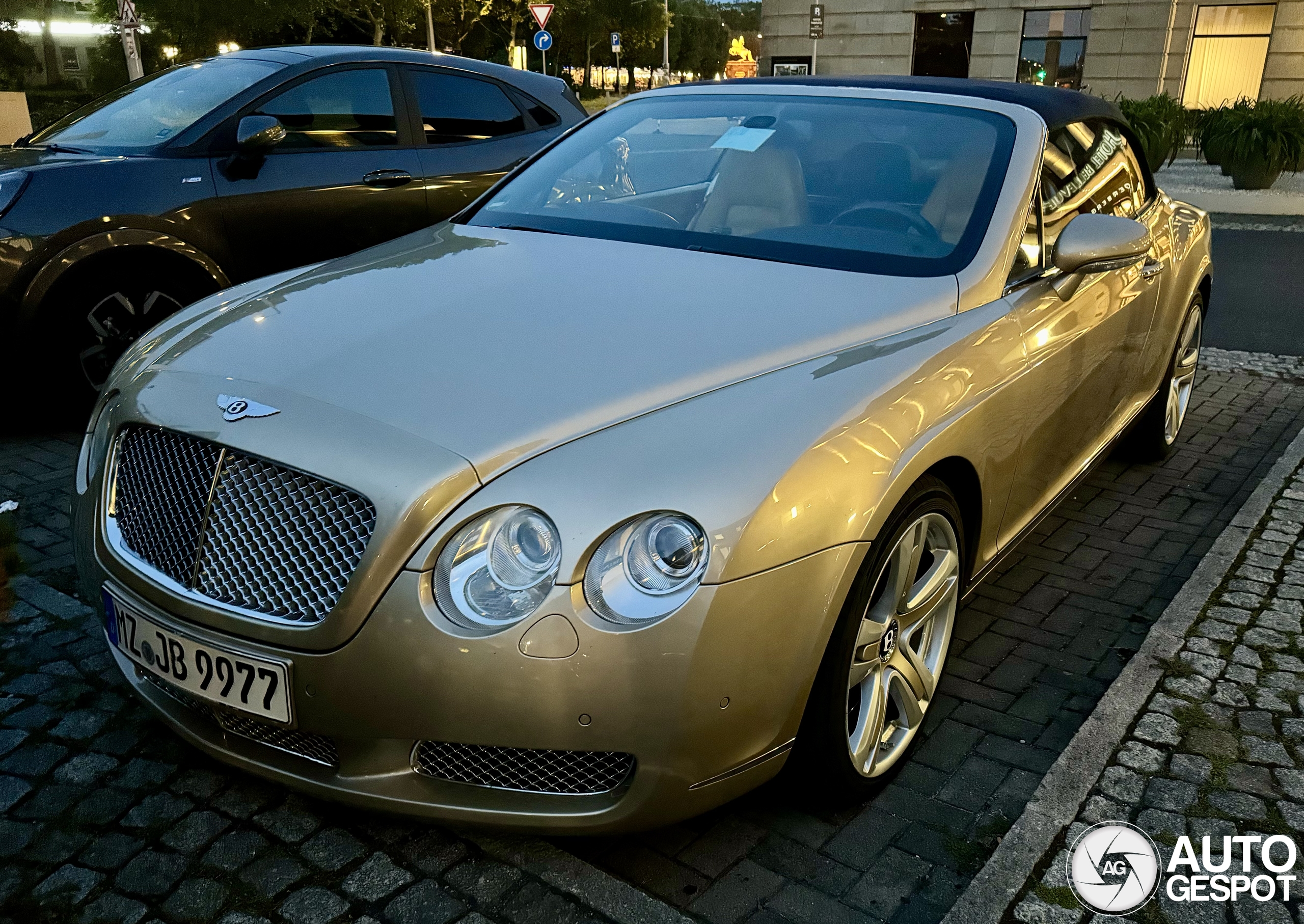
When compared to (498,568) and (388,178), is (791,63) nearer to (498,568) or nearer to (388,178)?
(388,178)

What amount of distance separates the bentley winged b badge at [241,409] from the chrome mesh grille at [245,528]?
0.25ft

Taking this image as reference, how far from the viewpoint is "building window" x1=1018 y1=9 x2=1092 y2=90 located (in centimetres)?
2766

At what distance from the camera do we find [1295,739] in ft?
9.45

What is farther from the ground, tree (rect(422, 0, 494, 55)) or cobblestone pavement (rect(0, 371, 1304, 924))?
tree (rect(422, 0, 494, 55))

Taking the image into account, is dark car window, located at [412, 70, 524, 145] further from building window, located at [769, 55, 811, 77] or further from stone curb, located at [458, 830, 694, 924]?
building window, located at [769, 55, 811, 77]

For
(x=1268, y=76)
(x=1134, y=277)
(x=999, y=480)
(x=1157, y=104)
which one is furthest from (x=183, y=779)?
(x=1268, y=76)

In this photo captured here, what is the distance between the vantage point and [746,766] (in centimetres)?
217

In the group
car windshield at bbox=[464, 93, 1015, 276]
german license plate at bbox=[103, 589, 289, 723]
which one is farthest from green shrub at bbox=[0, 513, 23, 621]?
car windshield at bbox=[464, 93, 1015, 276]

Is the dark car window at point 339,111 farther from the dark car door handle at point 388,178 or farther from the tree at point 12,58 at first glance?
the tree at point 12,58

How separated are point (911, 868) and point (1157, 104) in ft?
56.8

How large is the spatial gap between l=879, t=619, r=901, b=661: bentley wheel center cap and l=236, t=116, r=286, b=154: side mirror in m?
4.06

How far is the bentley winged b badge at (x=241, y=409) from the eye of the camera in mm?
2223

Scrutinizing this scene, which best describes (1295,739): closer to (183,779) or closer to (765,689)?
(765,689)

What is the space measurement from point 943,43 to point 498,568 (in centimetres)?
3105
